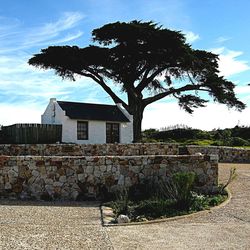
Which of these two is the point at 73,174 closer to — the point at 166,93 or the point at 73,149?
the point at 73,149

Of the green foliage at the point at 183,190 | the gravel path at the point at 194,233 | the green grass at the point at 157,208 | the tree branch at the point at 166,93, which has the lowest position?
the gravel path at the point at 194,233

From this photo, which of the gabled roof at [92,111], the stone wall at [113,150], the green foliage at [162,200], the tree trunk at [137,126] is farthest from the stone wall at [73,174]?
the tree trunk at [137,126]

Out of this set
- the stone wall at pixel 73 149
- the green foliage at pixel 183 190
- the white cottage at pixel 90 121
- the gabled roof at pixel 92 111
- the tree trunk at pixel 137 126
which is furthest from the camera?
the tree trunk at pixel 137 126

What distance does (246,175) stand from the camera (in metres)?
15.5

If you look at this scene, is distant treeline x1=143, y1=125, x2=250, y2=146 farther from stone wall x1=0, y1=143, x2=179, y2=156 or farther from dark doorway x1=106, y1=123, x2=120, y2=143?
stone wall x1=0, y1=143, x2=179, y2=156

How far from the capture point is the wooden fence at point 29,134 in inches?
1121

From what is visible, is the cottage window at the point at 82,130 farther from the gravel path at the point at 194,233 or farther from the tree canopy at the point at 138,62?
the gravel path at the point at 194,233

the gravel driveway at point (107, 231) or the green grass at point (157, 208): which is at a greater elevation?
the green grass at point (157, 208)

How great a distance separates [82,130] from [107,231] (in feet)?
80.9

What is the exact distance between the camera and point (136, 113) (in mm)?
35688

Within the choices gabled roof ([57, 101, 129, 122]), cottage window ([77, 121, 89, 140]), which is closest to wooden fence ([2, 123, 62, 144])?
gabled roof ([57, 101, 129, 122])

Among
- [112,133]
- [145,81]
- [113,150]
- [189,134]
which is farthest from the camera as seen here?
[189,134]

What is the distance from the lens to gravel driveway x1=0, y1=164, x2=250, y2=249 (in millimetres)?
6551

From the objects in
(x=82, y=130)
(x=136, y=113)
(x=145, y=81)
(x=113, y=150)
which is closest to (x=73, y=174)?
(x=113, y=150)
